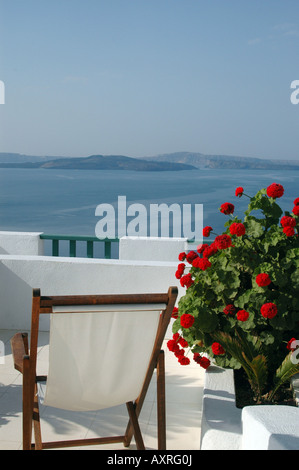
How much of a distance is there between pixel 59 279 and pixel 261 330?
191 centimetres

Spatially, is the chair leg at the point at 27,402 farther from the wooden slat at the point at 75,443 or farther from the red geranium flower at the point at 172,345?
the red geranium flower at the point at 172,345

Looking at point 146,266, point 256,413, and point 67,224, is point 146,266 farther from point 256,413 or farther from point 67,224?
point 67,224

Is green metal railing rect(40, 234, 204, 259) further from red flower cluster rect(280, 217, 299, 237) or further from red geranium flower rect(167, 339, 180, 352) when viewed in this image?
red flower cluster rect(280, 217, 299, 237)

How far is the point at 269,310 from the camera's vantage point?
8.21 ft

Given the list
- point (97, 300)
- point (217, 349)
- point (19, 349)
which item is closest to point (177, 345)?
point (217, 349)

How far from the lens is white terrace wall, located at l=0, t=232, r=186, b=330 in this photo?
13.5 ft

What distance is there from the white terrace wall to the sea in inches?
667

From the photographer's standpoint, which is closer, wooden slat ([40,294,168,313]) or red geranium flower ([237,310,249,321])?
wooden slat ([40,294,168,313])

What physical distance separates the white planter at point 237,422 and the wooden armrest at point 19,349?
86 centimetres

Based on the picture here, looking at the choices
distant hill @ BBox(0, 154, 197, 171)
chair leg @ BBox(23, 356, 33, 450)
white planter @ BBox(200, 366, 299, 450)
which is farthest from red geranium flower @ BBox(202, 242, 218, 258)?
distant hill @ BBox(0, 154, 197, 171)

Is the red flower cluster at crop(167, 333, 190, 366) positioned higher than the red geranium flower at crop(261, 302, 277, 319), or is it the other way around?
the red geranium flower at crop(261, 302, 277, 319)

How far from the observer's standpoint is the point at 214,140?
27.7m

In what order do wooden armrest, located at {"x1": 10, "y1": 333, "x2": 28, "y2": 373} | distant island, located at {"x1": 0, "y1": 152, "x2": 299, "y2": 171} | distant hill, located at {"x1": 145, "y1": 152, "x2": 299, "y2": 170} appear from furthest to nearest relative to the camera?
distant island, located at {"x1": 0, "y1": 152, "x2": 299, "y2": 171}, distant hill, located at {"x1": 145, "y1": 152, "x2": 299, "y2": 170}, wooden armrest, located at {"x1": 10, "y1": 333, "x2": 28, "y2": 373}
